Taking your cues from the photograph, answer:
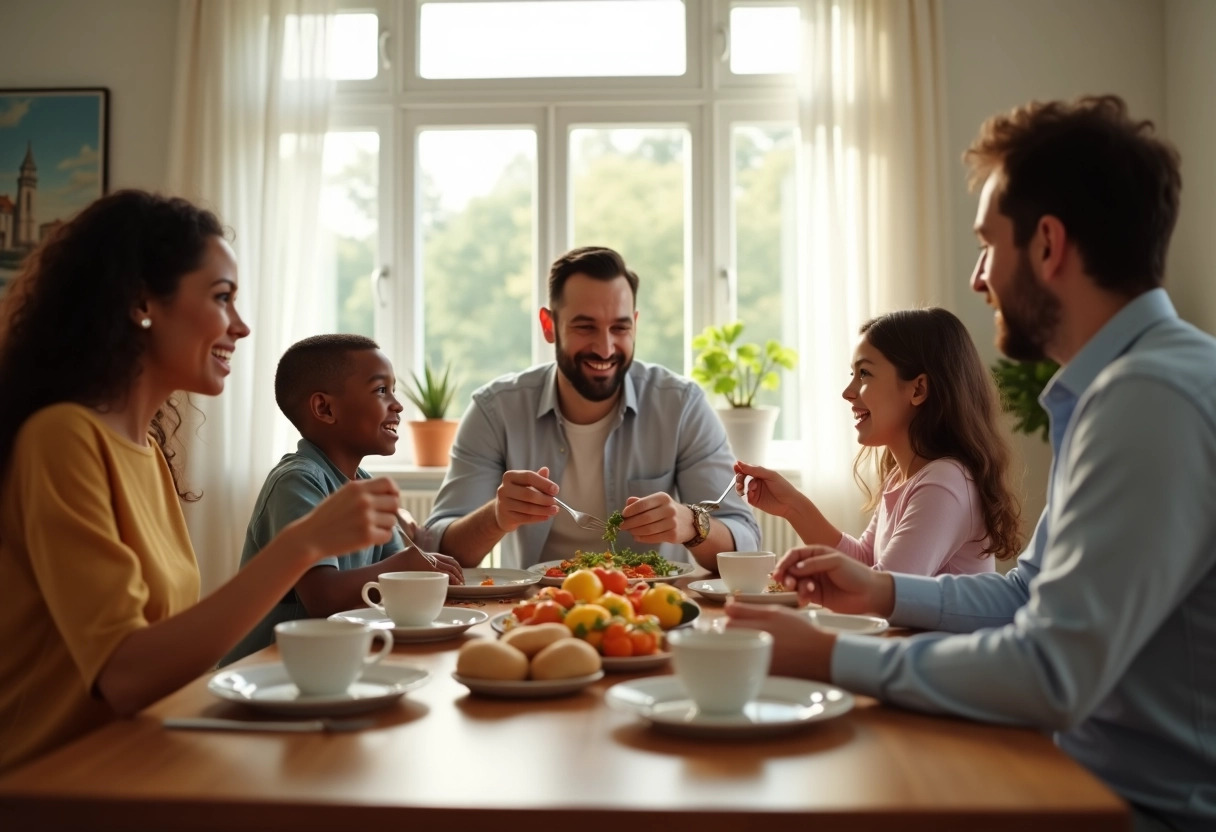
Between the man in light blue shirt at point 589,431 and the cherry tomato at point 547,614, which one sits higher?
the man in light blue shirt at point 589,431

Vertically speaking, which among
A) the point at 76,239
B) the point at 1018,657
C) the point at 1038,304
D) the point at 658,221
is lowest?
the point at 1018,657

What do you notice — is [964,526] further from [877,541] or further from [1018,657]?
[1018,657]

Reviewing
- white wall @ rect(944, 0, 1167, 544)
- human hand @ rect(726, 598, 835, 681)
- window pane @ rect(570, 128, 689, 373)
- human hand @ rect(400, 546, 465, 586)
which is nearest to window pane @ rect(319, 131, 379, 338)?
window pane @ rect(570, 128, 689, 373)

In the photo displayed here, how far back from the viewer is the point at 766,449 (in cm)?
448

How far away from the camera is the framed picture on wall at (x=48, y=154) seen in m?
4.82

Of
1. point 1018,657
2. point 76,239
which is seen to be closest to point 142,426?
point 76,239

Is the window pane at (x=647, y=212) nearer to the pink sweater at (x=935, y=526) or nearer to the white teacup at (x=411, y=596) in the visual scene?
the pink sweater at (x=935, y=526)

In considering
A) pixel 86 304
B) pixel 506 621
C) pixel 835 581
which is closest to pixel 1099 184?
pixel 835 581

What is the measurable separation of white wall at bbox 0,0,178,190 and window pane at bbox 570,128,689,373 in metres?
1.76

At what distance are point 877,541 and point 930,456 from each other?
0.21 m

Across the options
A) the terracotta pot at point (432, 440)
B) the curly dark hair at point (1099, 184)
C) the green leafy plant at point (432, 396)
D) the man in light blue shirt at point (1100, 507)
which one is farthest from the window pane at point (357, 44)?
the curly dark hair at point (1099, 184)

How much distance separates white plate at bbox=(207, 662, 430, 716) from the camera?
48.0 inches

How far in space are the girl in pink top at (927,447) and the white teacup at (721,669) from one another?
1.08 m

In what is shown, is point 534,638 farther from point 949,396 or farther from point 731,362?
point 731,362
